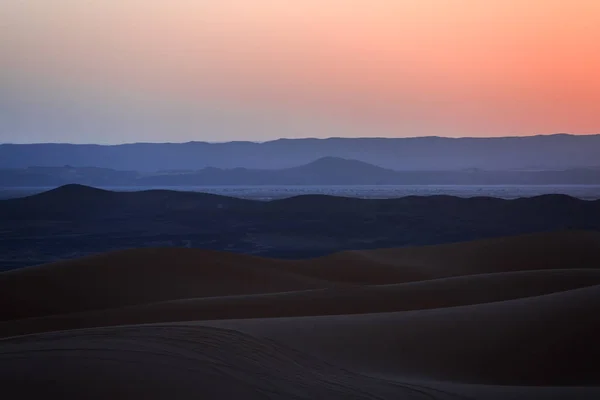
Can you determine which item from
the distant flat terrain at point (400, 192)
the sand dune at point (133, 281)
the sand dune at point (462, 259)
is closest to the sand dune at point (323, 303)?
the sand dune at point (133, 281)

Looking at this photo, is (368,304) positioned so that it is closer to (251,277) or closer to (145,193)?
(251,277)

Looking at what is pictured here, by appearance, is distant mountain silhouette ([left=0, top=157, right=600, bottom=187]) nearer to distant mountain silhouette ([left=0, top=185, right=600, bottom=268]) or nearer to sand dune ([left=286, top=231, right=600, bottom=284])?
distant mountain silhouette ([left=0, top=185, right=600, bottom=268])

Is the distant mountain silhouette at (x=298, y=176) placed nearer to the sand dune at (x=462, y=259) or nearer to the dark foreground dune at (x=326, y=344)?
the sand dune at (x=462, y=259)

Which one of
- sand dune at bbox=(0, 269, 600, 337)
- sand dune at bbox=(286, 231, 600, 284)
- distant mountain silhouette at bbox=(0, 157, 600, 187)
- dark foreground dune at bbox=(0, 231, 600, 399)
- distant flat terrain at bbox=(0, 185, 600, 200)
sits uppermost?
distant mountain silhouette at bbox=(0, 157, 600, 187)

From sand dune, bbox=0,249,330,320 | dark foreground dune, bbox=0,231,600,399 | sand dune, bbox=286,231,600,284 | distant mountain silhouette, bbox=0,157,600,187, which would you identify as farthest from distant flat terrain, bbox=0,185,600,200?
dark foreground dune, bbox=0,231,600,399

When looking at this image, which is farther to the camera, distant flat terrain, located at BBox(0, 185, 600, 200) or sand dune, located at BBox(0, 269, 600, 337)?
distant flat terrain, located at BBox(0, 185, 600, 200)

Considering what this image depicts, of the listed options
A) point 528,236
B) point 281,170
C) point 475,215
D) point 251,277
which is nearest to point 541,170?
point 281,170
